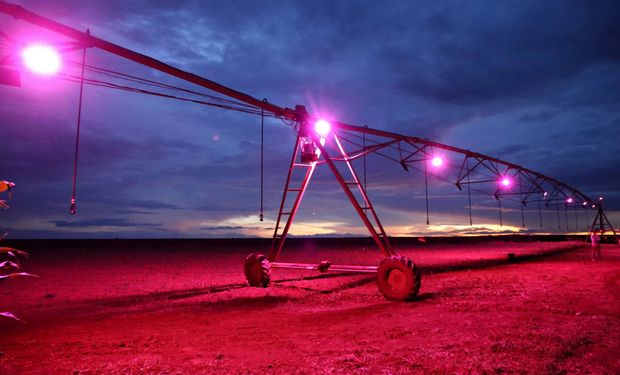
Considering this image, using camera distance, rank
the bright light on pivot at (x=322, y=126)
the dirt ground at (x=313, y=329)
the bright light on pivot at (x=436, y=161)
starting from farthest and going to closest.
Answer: the bright light on pivot at (x=436, y=161)
the bright light on pivot at (x=322, y=126)
the dirt ground at (x=313, y=329)

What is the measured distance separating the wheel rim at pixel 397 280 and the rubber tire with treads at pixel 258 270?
4071mm

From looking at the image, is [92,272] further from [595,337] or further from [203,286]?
[595,337]

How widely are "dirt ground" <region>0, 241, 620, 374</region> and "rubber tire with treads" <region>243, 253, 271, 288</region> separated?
0.30 metres

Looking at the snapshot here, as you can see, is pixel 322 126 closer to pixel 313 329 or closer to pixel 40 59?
pixel 313 329

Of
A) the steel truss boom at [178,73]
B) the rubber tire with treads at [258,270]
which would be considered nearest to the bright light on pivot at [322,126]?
the steel truss boom at [178,73]

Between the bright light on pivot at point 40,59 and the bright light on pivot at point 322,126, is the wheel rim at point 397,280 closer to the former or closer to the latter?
the bright light on pivot at point 322,126

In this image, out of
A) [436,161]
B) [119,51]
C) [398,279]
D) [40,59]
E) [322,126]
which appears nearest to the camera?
[40,59]

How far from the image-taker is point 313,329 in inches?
288

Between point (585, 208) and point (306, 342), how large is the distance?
37766mm

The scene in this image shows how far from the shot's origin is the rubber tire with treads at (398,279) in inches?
391

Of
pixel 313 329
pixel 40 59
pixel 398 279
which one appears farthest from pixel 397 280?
pixel 40 59

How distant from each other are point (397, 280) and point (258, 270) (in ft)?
15.0

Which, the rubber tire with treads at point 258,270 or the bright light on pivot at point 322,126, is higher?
the bright light on pivot at point 322,126

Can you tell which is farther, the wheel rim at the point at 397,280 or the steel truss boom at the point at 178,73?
the wheel rim at the point at 397,280
